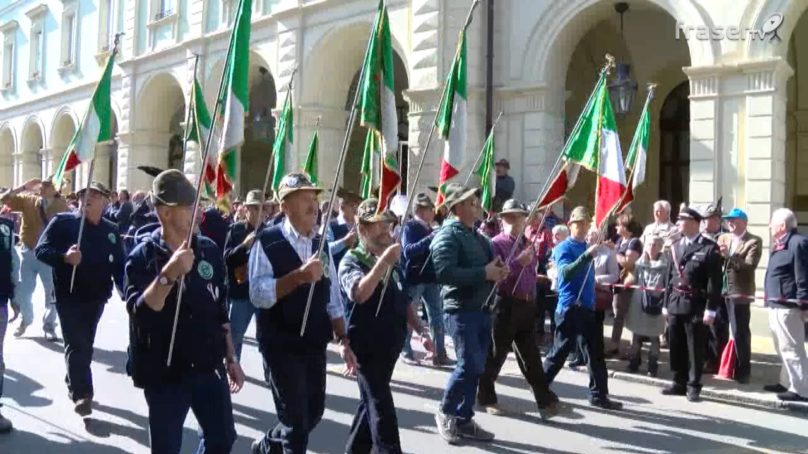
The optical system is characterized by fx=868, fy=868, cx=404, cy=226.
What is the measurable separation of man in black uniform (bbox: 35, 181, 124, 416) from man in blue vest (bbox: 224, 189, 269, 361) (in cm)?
95

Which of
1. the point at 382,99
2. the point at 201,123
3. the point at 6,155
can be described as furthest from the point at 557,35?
the point at 6,155

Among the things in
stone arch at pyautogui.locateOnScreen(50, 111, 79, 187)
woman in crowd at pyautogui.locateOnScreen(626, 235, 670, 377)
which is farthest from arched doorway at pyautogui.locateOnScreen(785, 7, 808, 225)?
stone arch at pyautogui.locateOnScreen(50, 111, 79, 187)

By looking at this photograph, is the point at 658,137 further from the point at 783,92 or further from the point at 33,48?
the point at 33,48

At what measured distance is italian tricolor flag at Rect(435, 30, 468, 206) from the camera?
7098 mm

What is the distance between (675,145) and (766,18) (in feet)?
18.2

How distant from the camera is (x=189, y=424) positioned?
6.81 metres

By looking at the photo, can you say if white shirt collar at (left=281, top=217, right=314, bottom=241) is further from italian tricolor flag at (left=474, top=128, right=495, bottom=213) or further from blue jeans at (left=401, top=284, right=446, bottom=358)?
italian tricolor flag at (left=474, top=128, right=495, bottom=213)

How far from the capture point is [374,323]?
5336 millimetres

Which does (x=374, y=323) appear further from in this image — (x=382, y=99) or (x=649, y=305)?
(x=649, y=305)

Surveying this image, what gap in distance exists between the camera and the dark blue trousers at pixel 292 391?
4605 millimetres

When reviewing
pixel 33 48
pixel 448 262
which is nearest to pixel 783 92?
pixel 448 262

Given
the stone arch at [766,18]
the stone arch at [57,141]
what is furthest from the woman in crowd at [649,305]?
the stone arch at [57,141]

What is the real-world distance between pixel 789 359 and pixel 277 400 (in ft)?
17.9

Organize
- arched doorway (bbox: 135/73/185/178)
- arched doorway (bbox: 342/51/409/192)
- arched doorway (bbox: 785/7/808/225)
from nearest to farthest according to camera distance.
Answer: arched doorway (bbox: 785/7/808/225) → arched doorway (bbox: 342/51/409/192) → arched doorway (bbox: 135/73/185/178)
